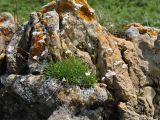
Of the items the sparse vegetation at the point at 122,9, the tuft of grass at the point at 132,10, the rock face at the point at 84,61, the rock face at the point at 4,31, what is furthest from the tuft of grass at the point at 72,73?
the sparse vegetation at the point at 122,9

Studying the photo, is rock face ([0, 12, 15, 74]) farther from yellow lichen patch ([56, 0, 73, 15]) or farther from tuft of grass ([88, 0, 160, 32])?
tuft of grass ([88, 0, 160, 32])

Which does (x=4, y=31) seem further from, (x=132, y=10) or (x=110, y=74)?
(x=132, y=10)

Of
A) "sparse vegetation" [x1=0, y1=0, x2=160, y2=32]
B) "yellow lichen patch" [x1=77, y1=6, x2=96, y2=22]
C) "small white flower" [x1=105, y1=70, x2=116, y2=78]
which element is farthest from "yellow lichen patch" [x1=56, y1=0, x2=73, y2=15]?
"sparse vegetation" [x1=0, y1=0, x2=160, y2=32]

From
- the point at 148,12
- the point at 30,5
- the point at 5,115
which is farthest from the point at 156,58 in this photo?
the point at 30,5

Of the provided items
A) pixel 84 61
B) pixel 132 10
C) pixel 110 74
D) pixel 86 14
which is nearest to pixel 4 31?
pixel 86 14

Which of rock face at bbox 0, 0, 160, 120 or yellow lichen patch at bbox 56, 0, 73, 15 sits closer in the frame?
rock face at bbox 0, 0, 160, 120

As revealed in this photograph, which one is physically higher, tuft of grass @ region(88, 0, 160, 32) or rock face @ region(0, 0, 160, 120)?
rock face @ region(0, 0, 160, 120)

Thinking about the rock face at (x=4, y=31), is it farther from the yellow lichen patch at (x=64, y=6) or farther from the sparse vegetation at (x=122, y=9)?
the sparse vegetation at (x=122, y=9)
